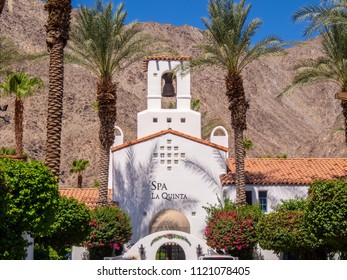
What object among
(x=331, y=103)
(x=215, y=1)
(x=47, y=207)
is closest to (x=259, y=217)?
(x=215, y=1)

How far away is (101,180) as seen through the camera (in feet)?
127

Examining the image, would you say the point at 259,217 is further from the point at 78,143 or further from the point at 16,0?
the point at 16,0

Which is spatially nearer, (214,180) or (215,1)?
(215,1)

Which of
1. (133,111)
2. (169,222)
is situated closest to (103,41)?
(169,222)

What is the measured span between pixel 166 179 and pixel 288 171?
863 cm

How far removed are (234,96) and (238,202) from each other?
6502 mm

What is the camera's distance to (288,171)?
44438mm

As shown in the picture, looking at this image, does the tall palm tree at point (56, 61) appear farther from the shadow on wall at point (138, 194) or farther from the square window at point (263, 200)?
the square window at point (263, 200)

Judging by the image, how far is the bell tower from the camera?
48.5m

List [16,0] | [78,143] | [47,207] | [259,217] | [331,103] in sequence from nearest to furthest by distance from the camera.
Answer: [47,207]
[259,217]
[78,143]
[16,0]
[331,103]

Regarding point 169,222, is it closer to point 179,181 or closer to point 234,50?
point 179,181

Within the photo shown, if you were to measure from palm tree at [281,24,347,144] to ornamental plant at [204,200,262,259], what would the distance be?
25.0 ft

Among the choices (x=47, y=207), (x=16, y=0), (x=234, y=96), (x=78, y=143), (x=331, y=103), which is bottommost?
(x=47, y=207)

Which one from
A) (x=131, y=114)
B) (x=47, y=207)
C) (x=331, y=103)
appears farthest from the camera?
(x=331, y=103)
